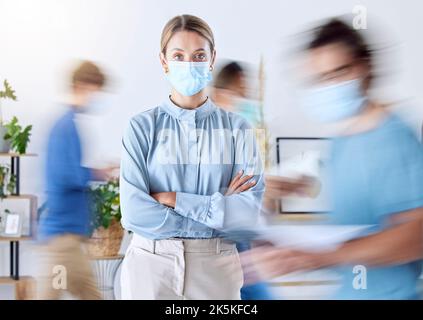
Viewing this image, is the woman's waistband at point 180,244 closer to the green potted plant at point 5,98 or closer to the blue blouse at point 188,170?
the blue blouse at point 188,170

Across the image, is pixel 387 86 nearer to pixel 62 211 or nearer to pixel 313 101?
pixel 313 101

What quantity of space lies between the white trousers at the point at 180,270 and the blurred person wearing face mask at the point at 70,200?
145 millimetres

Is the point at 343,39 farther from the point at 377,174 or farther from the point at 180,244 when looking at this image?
the point at 180,244

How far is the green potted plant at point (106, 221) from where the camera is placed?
1.84 m

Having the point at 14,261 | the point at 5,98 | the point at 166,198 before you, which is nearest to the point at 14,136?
the point at 5,98

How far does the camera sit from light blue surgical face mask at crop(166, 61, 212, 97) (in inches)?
71.7

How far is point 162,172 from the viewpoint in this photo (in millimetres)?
1810

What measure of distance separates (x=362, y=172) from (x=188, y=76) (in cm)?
58

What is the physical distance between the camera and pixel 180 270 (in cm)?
177

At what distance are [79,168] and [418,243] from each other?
1007 millimetres

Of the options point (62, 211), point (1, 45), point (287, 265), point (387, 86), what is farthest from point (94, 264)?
point (387, 86)

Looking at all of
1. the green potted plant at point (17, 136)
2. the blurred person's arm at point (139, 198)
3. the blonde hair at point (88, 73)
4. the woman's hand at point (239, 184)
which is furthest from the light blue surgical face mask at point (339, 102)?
the green potted plant at point (17, 136)

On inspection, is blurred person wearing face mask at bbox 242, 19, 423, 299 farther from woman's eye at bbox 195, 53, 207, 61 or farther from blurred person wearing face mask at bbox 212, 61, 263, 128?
woman's eye at bbox 195, 53, 207, 61

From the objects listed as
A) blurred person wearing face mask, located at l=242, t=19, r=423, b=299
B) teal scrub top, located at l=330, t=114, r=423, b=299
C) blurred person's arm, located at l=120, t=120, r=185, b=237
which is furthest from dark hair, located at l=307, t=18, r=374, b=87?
blurred person's arm, located at l=120, t=120, r=185, b=237
